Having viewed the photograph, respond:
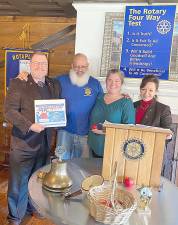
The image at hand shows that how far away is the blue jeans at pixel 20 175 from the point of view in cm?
214

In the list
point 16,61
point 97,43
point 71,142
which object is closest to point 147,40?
Result: point 97,43

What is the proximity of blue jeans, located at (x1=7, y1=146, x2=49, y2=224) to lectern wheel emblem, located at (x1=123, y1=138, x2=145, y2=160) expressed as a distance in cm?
89

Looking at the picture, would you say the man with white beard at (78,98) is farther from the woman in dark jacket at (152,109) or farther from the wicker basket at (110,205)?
the wicker basket at (110,205)

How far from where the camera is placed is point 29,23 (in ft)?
11.1

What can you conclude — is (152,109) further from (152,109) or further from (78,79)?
(78,79)

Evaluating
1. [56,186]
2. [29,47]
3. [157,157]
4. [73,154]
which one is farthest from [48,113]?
[29,47]

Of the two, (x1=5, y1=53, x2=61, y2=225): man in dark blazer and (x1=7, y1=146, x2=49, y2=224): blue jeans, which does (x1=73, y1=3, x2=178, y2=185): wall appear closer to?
(x1=5, y1=53, x2=61, y2=225): man in dark blazer

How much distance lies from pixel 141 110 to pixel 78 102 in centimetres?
47

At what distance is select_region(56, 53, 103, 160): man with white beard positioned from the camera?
2244 mm

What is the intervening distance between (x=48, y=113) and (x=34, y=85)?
0.24 meters

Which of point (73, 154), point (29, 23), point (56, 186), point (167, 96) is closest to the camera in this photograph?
point (56, 186)

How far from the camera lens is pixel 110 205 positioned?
1146 millimetres

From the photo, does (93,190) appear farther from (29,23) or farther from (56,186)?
(29,23)

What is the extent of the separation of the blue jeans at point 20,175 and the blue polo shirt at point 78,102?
305 millimetres
